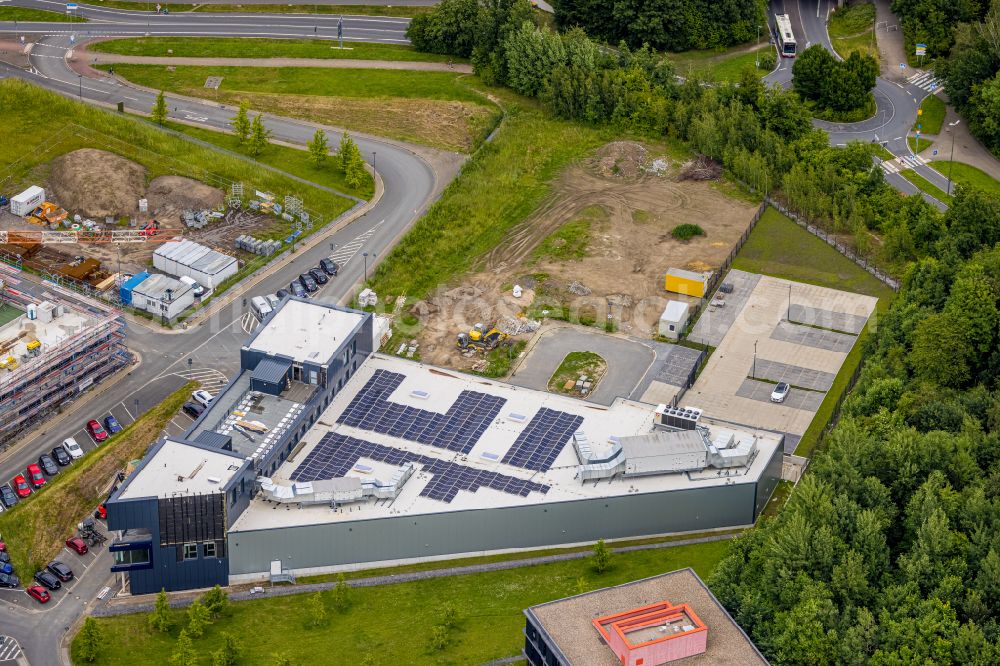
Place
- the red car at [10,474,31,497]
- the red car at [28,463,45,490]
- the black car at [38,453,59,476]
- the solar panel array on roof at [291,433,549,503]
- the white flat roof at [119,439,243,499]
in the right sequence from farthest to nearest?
1. the black car at [38,453,59,476]
2. the red car at [28,463,45,490]
3. the red car at [10,474,31,497]
4. the solar panel array on roof at [291,433,549,503]
5. the white flat roof at [119,439,243,499]

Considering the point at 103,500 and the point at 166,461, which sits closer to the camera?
the point at 166,461

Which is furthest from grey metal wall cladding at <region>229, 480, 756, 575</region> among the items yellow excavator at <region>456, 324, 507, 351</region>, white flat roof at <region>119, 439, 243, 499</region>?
yellow excavator at <region>456, 324, 507, 351</region>

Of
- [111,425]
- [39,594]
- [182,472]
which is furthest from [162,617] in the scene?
[111,425]

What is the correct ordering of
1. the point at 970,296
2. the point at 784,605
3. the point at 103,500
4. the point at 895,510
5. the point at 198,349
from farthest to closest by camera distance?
the point at 198,349, the point at 970,296, the point at 103,500, the point at 895,510, the point at 784,605

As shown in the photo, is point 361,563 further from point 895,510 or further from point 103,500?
point 895,510

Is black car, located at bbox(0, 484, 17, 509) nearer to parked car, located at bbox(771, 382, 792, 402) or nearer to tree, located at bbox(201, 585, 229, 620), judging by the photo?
tree, located at bbox(201, 585, 229, 620)

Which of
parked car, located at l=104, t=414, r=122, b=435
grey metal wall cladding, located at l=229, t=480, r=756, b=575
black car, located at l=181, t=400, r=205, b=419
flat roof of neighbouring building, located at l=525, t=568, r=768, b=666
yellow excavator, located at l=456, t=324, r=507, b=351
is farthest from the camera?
yellow excavator, located at l=456, t=324, r=507, b=351

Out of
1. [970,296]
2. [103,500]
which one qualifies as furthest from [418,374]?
[970,296]
